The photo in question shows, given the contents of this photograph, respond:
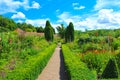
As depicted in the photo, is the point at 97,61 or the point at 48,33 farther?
the point at 48,33

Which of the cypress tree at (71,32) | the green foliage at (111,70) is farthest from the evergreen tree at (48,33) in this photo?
the green foliage at (111,70)

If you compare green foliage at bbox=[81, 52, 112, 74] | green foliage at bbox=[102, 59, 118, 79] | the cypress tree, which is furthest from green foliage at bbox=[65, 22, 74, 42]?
green foliage at bbox=[102, 59, 118, 79]

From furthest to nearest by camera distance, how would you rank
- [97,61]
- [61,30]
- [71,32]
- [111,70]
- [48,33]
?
[61,30]
[71,32]
[48,33]
[97,61]
[111,70]

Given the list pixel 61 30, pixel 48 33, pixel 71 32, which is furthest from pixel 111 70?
pixel 61 30

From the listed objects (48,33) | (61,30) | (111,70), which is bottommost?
(111,70)

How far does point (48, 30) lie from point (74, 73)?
42.3 meters

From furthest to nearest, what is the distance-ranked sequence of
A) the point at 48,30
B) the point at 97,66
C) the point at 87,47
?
1. the point at 48,30
2. the point at 87,47
3. the point at 97,66

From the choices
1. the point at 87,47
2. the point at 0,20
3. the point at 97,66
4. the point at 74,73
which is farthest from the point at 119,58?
the point at 0,20

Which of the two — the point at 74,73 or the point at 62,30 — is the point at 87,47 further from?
the point at 62,30

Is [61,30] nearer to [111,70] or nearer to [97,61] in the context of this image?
[97,61]

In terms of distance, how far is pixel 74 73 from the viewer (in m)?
9.38

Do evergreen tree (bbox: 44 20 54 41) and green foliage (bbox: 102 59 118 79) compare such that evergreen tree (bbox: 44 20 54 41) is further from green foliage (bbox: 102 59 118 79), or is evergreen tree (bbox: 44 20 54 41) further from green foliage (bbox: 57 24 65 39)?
green foliage (bbox: 102 59 118 79)

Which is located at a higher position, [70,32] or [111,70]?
[70,32]

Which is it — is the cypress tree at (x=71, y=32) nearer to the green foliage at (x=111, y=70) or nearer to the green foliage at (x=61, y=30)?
the green foliage at (x=61, y=30)
